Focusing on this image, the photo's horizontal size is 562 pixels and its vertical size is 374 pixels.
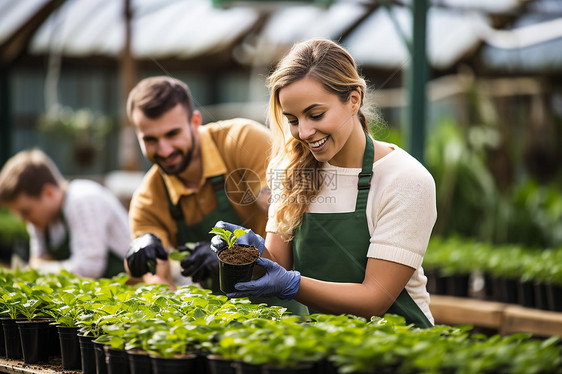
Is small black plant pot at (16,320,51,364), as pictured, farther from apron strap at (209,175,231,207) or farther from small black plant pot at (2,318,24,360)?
apron strap at (209,175,231,207)

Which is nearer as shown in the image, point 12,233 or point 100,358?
point 100,358

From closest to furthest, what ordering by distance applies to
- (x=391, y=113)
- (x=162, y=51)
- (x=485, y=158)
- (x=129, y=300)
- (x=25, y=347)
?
(x=129, y=300) < (x=25, y=347) < (x=485, y=158) < (x=391, y=113) < (x=162, y=51)

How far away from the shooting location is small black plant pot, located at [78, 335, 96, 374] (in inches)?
69.9

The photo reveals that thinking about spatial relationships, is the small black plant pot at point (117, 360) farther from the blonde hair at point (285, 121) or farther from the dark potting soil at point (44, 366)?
the blonde hair at point (285, 121)

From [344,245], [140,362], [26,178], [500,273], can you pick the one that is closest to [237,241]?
[344,245]

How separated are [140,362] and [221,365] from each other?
23cm

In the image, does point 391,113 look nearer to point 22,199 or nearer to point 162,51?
point 162,51

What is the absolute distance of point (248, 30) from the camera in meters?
10.3

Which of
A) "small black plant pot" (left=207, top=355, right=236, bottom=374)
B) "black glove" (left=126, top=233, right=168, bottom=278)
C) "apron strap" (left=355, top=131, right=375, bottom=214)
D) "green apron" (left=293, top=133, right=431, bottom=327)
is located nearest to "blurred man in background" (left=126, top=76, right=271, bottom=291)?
"black glove" (left=126, top=233, right=168, bottom=278)

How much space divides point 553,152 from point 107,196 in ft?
14.3

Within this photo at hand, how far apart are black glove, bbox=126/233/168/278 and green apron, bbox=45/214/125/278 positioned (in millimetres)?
1149

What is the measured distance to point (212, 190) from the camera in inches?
103

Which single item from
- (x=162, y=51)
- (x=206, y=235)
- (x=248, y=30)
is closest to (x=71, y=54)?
(x=162, y=51)

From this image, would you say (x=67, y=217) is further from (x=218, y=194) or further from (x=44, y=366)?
(x=44, y=366)
